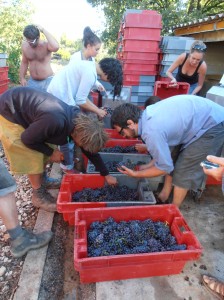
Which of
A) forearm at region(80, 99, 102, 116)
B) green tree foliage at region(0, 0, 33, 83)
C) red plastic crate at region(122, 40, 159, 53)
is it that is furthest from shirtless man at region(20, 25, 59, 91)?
green tree foliage at region(0, 0, 33, 83)

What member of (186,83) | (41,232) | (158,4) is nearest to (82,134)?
(41,232)

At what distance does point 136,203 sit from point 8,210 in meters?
1.05

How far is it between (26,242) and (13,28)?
10411 millimetres

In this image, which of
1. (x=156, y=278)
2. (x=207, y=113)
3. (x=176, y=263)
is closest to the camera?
(x=176, y=263)

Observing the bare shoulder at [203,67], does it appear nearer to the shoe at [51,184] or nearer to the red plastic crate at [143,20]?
the red plastic crate at [143,20]

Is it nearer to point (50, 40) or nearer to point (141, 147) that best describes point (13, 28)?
point (50, 40)

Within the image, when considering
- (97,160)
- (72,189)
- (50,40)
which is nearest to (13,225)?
(72,189)

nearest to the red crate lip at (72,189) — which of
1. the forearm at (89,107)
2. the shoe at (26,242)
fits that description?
the shoe at (26,242)

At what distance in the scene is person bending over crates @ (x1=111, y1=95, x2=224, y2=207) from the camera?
69.9 inches

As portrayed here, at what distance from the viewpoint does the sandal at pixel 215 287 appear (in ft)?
5.48

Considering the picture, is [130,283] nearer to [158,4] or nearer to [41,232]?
[41,232]

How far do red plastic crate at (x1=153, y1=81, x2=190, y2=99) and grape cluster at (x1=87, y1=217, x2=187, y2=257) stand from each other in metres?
2.28

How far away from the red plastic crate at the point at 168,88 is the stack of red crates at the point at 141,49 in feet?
5.56

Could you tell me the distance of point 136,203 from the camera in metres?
2.08
